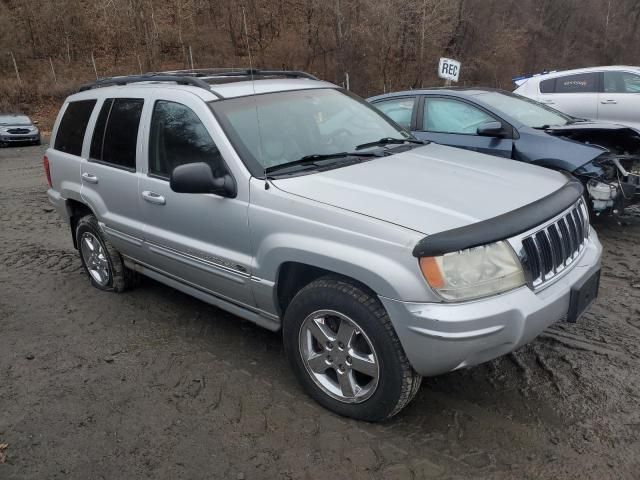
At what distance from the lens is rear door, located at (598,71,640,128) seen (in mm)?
9914

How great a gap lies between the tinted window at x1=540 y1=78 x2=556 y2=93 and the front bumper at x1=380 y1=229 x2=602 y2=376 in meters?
9.15

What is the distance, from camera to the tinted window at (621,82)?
997cm

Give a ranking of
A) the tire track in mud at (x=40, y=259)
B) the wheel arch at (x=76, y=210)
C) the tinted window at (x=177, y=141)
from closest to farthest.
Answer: the tinted window at (x=177, y=141)
the wheel arch at (x=76, y=210)
the tire track in mud at (x=40, y=259)

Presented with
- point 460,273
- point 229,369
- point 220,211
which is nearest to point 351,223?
point 460,273

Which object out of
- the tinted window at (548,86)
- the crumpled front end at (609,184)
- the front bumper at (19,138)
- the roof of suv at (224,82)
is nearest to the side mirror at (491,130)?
the crumpled front end at (609,184)

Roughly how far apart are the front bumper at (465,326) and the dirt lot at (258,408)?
50 cm

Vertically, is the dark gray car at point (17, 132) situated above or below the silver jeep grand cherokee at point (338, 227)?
below

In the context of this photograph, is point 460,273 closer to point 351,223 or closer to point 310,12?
point 351,223

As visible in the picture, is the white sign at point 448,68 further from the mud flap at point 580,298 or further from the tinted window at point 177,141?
the mud flap at point 580,298

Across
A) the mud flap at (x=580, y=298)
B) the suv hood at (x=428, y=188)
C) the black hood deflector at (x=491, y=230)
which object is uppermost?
the suv hood at (x=428, y=188)

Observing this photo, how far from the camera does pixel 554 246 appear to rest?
2.90 metres

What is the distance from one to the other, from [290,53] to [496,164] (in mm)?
29874

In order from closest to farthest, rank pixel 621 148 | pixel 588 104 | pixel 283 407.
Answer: pixel 283 407
pixel 621 148
pixel 588 104

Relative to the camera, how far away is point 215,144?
3.41m
